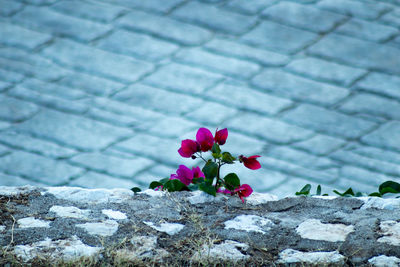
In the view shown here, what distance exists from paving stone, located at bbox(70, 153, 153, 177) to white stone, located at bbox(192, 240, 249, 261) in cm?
151

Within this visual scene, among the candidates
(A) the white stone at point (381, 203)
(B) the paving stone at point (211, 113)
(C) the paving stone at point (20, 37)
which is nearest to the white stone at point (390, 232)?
(A) the white stone at point (381, 203)

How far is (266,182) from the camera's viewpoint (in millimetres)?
3420

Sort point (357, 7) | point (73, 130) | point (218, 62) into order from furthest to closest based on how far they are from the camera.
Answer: point (357, 7), point (218, 62), point (73, 130)

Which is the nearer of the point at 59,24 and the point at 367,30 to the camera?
the point at 367,30

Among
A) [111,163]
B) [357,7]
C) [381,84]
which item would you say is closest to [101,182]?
[111,163]

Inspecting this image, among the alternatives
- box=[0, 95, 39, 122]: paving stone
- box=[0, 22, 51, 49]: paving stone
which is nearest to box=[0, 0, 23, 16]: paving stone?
box=[0, 22, 51, 49]: paving stone

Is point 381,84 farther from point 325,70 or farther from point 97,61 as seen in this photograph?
point 97,61

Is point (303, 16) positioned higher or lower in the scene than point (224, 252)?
higher

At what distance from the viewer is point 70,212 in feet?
7.23

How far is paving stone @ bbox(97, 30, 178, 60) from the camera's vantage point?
14.9 feet

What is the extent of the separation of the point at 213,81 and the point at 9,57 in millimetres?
1433

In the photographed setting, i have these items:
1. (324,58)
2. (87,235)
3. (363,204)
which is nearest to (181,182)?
(87,235)

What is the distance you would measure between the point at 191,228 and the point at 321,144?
1758 millimetres

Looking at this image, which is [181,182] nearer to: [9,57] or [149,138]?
[149,138]
